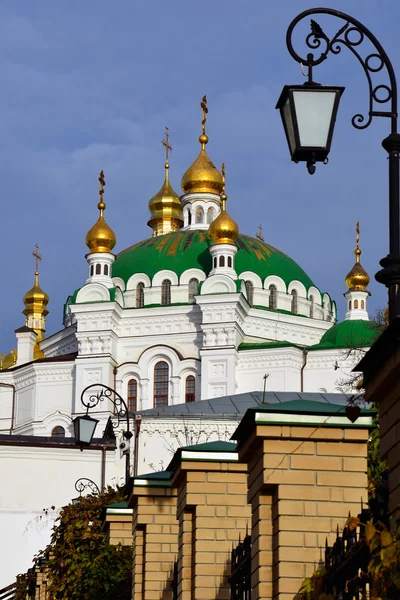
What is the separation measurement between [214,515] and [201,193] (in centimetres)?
6085

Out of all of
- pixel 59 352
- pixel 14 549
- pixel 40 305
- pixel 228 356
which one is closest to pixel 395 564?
pixel 14 549

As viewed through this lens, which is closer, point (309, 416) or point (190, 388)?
point (309, 416)

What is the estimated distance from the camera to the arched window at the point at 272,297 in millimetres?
63619

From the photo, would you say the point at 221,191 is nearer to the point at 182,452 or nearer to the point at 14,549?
the point at 14,549

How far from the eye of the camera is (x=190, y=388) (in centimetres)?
6003

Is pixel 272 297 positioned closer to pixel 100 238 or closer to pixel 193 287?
pixel 193 287

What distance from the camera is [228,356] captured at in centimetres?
5894

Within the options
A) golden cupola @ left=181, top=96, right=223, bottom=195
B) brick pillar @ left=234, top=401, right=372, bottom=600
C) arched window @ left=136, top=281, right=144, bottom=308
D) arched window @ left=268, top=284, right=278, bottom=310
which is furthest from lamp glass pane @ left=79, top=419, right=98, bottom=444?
Result: golden cupola @ left=181, top=96, right=223, bottom=195

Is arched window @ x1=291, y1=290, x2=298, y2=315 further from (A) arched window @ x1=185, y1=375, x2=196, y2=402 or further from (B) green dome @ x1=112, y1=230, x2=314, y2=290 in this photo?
→ (A) arched window @ x1=185, y1=375, x2=196, y2=402

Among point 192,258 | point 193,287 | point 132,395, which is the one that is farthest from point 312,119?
point 192,258

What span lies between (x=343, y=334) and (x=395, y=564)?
54714 mm

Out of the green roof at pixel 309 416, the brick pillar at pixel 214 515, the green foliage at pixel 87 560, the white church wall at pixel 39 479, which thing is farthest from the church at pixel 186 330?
the green roof at pixel 309 416

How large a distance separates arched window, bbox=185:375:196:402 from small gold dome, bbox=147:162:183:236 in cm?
1384

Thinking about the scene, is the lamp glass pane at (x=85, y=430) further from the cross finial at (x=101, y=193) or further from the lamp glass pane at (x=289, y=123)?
the cross finial at (x=101, y=193)
